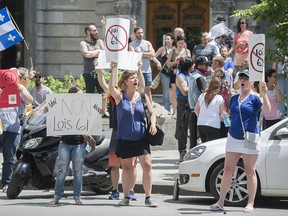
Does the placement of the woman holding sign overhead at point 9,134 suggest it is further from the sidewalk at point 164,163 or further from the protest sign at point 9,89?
the sidewalk at point 164,163

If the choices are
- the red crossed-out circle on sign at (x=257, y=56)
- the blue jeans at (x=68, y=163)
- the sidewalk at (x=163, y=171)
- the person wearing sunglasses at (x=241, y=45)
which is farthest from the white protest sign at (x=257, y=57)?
the person wearing sunglasses at (x=241, y=45)

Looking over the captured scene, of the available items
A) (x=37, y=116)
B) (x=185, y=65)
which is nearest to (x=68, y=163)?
(x=37, y=116)

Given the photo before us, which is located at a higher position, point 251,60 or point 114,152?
point 251,60

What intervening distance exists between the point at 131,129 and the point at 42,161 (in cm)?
184

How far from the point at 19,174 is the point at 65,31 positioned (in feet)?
46.1

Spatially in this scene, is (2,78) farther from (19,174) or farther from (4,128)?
(19,174)

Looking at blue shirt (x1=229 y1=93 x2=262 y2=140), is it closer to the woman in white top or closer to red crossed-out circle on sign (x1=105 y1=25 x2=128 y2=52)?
red crossed-out circle on sign (x1=105 y1=25 x2=128 y2=52)

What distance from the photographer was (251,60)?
53.8 ft

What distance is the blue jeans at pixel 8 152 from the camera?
18.4 metres

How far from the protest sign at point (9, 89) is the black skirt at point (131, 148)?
2.87 metres

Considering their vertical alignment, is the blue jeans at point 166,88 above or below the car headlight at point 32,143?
above

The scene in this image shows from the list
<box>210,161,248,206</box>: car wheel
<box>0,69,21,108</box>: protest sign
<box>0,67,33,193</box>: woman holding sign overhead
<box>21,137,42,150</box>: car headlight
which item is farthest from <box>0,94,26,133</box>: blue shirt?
<box>210,161,248,206</box>: car wheel

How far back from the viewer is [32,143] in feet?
57.1

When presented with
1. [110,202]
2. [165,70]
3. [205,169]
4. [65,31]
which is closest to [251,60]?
[205,169]
